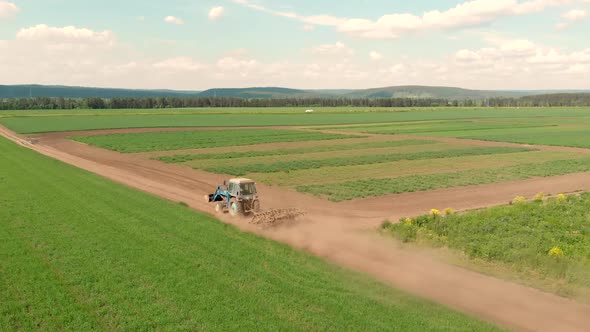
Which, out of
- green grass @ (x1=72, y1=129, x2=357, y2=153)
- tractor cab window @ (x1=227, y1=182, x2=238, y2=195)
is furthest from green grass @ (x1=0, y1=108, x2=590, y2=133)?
tractor cab window @ (x1=227, y1=182, x2=238, y2=195)

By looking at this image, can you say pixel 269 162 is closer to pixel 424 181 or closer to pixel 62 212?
pixel 424 181

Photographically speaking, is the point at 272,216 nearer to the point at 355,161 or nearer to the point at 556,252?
the point at 556,252

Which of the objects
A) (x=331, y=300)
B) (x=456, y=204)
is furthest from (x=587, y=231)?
(x=331, y=300)

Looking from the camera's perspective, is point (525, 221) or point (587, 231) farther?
point (525, 221)

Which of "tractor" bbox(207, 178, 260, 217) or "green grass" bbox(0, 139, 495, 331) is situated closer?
"green grass" bbox(0, 139, 495, 331)

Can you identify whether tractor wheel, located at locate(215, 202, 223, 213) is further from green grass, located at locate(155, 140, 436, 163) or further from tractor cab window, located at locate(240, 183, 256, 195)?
green grass, located at locate(155, 140, 436, 163)

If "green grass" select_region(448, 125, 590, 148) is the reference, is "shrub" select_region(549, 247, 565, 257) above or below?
below

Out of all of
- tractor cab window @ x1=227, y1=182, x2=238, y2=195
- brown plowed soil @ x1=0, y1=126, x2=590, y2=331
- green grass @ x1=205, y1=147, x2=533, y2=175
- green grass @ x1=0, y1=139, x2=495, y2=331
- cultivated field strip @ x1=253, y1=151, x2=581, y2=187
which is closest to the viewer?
green grass @ x1=0, y1=139, x2=495, y2=331
